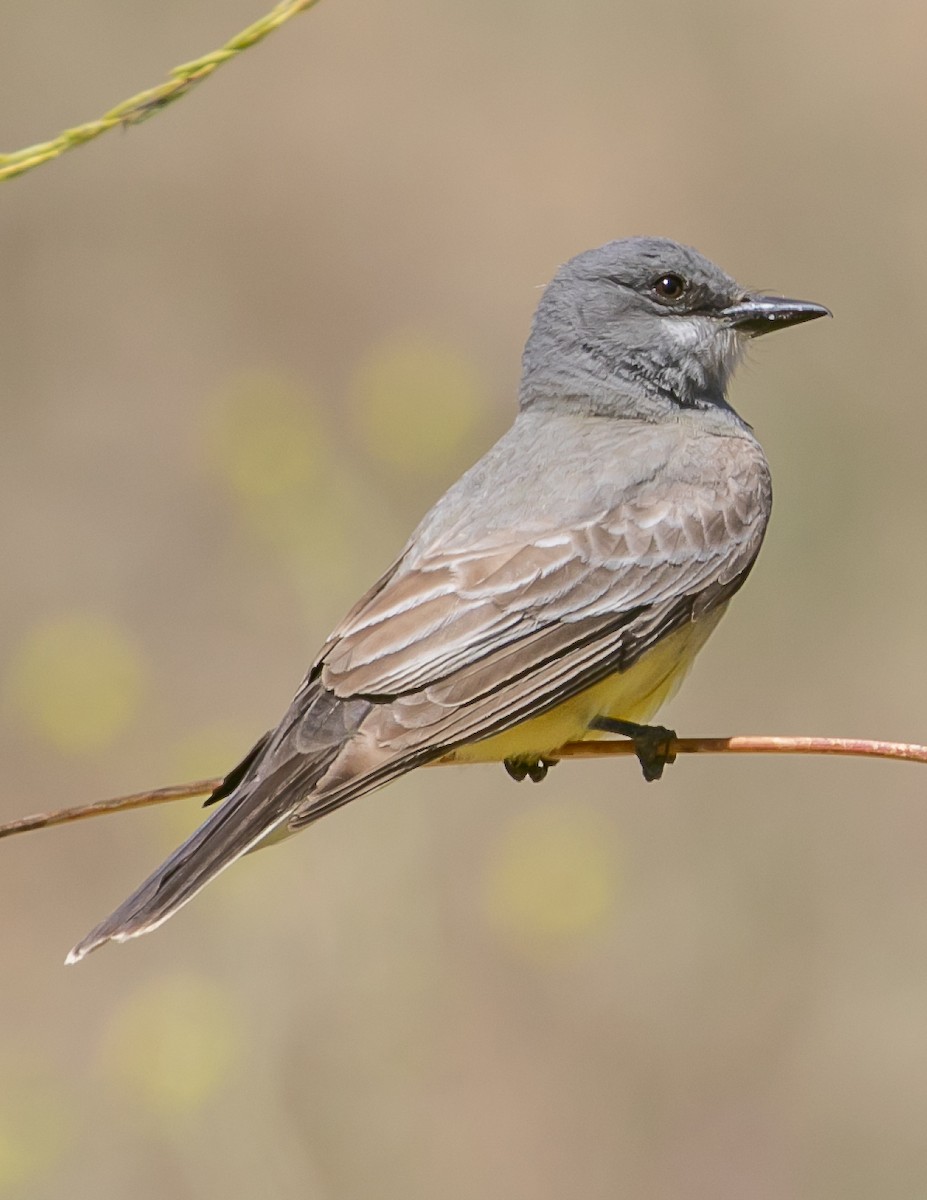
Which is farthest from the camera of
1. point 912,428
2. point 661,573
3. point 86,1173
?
point 912,428

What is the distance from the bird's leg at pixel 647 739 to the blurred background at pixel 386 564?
0.69 metres

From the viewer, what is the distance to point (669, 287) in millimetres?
4949

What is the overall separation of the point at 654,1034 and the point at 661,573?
2.03 m

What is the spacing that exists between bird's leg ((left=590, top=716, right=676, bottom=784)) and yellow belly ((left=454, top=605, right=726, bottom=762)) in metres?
0.03

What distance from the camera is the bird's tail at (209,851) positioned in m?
3.28

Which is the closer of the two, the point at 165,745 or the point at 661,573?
the point at 661,573

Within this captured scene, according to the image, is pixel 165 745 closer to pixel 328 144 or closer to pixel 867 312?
pixel 867 312

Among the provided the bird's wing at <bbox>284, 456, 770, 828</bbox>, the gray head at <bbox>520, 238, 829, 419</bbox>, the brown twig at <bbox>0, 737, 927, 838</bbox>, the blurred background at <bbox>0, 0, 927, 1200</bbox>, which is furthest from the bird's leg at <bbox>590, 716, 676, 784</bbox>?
the gray head at <bbox>520, 238, 829, 419</bbox>

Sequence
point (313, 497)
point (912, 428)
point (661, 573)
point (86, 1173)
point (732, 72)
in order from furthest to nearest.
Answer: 1. point (732, 72)
2. point (912, 428)
3. point (86, 1173)
4. point (313, 497)
5. point (661, 573)

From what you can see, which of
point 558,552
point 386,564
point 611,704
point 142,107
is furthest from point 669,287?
point 142,107

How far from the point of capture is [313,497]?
191 inches

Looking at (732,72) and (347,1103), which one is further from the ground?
(732,72)

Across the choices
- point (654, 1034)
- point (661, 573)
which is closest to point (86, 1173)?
point (654, 1034)

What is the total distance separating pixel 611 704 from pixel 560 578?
1.09ft
